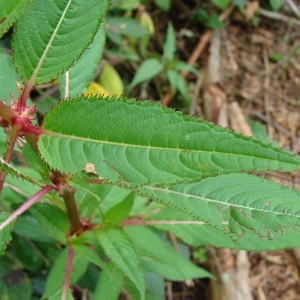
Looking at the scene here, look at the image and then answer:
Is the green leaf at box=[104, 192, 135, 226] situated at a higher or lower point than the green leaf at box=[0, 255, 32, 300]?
higher

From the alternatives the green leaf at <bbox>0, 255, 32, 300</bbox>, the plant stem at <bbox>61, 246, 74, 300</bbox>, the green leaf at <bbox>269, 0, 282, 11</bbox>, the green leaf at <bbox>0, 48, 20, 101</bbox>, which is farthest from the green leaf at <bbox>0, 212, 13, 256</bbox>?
the green leaf at <bbox>269, 0, 282, 11</bbox>

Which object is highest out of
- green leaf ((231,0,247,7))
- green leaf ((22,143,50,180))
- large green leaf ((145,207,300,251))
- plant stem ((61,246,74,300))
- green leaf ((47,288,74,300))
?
green leaf ((231,0,247,7))

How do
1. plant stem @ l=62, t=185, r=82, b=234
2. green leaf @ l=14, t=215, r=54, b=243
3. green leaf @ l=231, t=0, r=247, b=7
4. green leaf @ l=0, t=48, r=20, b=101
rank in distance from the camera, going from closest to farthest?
plant stem @ l=62, t=185, r=82, b=234 → green leaf @ l=0, t=48, r=20, b=101 → green leaf @ l=14, t=215, r=54, b=243 → green leaf @ l=231, t=0, r=247, b=7

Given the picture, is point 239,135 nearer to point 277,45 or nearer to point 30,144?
point 30,144

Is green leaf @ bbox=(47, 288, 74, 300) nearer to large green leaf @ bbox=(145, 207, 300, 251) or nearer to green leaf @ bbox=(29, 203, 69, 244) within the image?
green leaf @ bbox=(29, 203, 69, 244)

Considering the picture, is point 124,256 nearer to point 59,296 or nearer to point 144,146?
point 59,296

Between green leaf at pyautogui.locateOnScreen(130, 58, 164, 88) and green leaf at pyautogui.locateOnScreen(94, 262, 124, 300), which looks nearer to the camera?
green leaf at pyautogui.locateOnScreen(94, 262, 124, 300)

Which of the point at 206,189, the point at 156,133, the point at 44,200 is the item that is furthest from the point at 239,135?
the point at 44,200

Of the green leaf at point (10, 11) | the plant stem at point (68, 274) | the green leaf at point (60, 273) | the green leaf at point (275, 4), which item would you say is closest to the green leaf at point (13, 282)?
the green leaf at point (60, 273)

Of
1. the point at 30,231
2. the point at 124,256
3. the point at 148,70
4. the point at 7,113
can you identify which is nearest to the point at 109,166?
the point at 7,113
